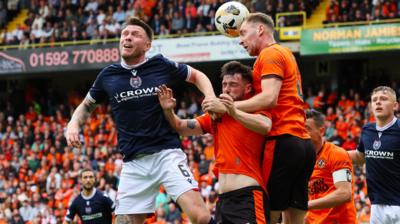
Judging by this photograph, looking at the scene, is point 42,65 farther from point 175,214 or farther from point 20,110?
point 175,214

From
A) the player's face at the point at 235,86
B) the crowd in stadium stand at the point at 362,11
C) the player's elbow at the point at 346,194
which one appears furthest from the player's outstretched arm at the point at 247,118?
the crowd in stadium stand at the point at 362,11

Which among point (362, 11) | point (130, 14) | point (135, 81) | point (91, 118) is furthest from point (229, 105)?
point (130, 14)

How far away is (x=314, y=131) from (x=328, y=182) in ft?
1.84

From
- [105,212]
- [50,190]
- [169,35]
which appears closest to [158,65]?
[105,212]

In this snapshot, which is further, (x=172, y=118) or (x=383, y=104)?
(x=383, y=104)

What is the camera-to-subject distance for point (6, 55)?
31.1 meters

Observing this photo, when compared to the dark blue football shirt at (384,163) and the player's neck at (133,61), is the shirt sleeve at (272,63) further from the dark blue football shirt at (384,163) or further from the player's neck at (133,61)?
the dark blue football shirt at (384,163)

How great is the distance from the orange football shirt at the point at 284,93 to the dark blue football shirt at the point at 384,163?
2.46 metres

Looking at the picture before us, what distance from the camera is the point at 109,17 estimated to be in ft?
99.9

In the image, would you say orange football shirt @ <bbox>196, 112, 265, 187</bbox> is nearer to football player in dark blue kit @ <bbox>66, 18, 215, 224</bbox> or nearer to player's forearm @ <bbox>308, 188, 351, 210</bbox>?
football player in dark blue kit @ <bbox>66, 18, 215, 224</bbox>

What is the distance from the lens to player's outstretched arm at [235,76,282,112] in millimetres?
7285

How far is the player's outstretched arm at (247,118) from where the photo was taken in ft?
23.7

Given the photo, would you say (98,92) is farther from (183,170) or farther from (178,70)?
(183,170)

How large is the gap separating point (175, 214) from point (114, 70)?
1181cm
